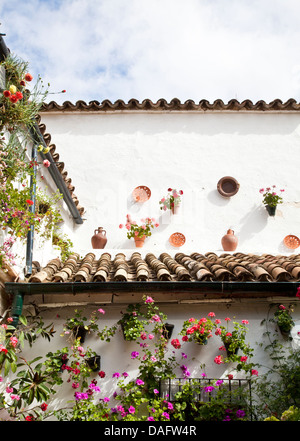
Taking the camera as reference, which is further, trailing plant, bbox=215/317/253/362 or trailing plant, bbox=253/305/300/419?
trailing plant, bbox=215/317/253/362

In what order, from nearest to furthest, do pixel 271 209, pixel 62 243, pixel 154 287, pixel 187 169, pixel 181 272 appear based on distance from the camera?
pixel 154 287 → pixel 181 272 → pixel 62 243 → pixel 271 209 → pixel 187 169

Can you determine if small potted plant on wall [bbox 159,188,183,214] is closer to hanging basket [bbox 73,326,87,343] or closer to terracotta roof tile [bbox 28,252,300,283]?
terracotta roof tile [bbox 28,252,300,283]

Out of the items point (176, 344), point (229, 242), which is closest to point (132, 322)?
point (176, 344)

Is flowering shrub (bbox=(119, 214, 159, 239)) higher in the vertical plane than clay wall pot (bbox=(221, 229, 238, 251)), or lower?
higher

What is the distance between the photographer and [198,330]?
489 centimetres

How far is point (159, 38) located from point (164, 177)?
3.04 meters

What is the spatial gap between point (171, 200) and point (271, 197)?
2.13 meters

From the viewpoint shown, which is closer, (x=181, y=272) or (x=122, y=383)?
(x=122, y=383)

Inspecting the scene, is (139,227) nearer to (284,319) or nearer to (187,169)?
(187,169)

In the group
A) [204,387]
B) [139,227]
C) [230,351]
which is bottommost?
[204,387]

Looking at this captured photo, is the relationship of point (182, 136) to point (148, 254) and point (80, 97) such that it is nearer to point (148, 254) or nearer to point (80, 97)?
point (80, 97)

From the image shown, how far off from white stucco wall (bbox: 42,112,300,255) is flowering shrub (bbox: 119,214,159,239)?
18cm

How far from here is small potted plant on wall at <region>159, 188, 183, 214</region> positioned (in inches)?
344

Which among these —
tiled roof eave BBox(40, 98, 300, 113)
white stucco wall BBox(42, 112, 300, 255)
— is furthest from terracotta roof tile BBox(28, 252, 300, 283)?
tiled roof eave BBox(40, 98, 300, 113)
